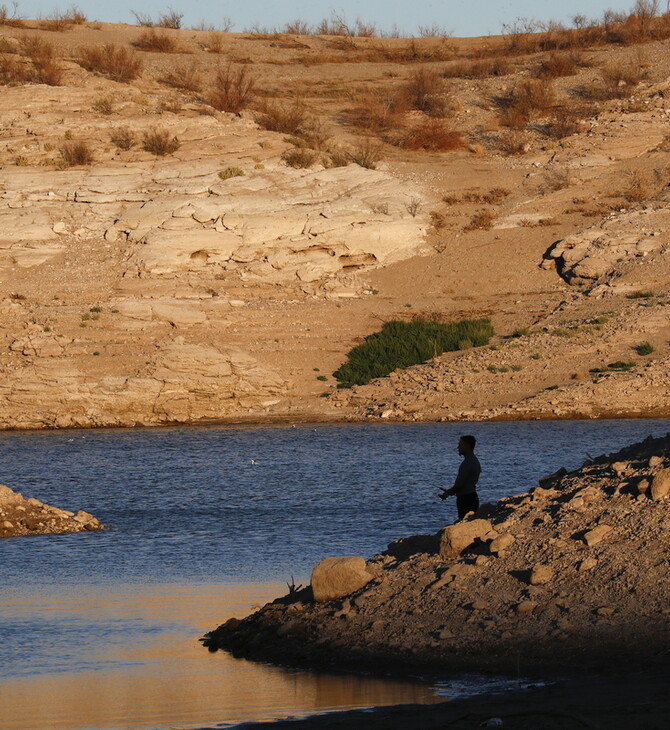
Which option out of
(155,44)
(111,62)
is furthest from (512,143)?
(155,44)

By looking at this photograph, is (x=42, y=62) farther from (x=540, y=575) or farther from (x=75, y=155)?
(x=540, y=575)

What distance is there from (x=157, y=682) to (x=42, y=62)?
134 feet

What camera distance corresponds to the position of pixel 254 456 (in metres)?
25.3

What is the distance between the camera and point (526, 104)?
48.2 meters

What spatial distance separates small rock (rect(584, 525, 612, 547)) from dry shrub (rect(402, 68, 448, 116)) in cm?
3974

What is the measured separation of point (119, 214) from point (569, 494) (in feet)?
95.7

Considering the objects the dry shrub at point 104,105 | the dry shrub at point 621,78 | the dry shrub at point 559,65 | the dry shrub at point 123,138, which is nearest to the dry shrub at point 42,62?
the dry shrub at point 104,105

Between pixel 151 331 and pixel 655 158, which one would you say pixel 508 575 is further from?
pixel 655 158

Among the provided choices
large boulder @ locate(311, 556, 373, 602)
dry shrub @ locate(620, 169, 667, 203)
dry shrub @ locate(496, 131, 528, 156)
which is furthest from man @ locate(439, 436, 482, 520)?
dry shrub @ locate(496, 131, 528, 156)

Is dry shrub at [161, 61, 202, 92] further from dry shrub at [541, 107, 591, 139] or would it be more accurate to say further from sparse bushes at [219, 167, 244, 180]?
dry shrub at [541, 107, 591, 139]

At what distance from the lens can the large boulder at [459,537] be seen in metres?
10.4

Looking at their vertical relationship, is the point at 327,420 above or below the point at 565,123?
below

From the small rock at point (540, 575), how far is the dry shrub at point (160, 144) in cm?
3329

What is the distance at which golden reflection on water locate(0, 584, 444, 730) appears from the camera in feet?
27.2
